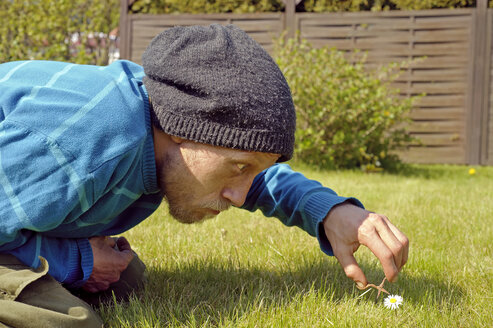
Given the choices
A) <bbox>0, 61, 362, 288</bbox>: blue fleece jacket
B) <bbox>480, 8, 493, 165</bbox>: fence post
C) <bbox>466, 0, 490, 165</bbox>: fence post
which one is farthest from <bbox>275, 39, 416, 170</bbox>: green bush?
<bbox>0, 61, 362, 288</bbox>: blue fleece jacket

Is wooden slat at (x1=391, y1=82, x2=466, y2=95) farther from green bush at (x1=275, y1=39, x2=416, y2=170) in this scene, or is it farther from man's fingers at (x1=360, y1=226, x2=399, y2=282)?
man's fingers at (x1=360, y1=226, x2=399, y2=282)

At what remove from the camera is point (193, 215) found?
68.1 inches

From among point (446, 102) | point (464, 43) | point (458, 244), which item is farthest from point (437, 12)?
point (458, 244)

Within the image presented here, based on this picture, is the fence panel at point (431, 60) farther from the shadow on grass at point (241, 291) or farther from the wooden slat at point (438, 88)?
the shadow on grass at point (241, 291)

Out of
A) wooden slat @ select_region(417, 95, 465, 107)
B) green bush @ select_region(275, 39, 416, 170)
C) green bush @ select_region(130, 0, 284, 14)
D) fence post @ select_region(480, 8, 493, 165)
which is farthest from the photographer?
green bush @ select_region(130, 0, 284, 14)

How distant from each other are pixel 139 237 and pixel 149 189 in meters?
1.20

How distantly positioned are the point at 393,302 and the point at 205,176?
0.79m

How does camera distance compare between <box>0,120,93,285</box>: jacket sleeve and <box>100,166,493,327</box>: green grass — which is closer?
<box>0,120,93,285</box>: jacket sleeve

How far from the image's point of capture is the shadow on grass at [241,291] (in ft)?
5.57

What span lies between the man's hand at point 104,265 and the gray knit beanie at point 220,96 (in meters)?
0.52

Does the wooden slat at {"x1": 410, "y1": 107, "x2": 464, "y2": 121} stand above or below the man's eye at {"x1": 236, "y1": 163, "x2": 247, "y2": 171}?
below

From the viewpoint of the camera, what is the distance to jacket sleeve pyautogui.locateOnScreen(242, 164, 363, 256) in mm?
1834

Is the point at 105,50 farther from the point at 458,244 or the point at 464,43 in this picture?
the point at 458,244

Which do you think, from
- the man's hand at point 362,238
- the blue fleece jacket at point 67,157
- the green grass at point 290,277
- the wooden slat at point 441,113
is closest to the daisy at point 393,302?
the green grass at point 290,277
